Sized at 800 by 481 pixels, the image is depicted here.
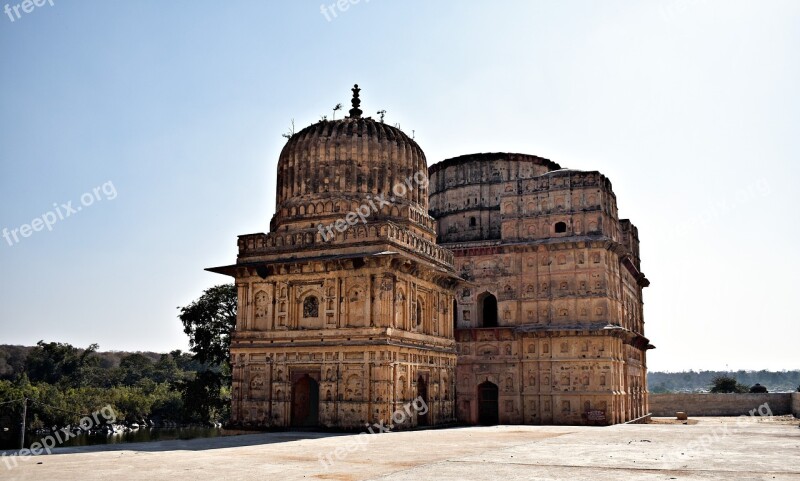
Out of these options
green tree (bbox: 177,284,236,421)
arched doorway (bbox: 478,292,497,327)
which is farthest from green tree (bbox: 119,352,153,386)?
arched doorway (bbox: 478,292,497,327)

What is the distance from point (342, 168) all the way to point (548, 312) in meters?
13.3

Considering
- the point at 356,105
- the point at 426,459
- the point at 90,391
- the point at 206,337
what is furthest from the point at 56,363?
the point at 426,459

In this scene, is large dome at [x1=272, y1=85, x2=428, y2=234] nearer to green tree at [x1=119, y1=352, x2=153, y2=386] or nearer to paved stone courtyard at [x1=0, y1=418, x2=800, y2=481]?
paved stone courtyard at [x1=0, y1=418, x2=800, y2=481]

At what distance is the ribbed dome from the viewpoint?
28.6 meters

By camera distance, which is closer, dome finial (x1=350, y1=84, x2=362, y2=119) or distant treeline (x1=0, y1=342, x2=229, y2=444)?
dome finial (x1=350, y1=84, x2=362, y2=119)

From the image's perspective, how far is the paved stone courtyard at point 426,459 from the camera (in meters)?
12.8

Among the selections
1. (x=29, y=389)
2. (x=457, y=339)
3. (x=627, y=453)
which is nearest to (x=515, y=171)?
(x=457, y=339)

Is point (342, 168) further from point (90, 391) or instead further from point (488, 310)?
point (90, 391)

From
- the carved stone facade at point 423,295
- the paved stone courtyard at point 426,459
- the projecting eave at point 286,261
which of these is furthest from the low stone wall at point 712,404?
the projecting eave at point 286,261

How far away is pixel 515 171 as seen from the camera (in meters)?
42.9

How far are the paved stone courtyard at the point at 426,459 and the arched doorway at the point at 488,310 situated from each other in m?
16.3

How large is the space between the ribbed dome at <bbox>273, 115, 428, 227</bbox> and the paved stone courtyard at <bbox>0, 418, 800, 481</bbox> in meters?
9.84

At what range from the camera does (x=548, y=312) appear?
118ft

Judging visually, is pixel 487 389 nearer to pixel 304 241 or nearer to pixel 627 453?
pixel 304 241
